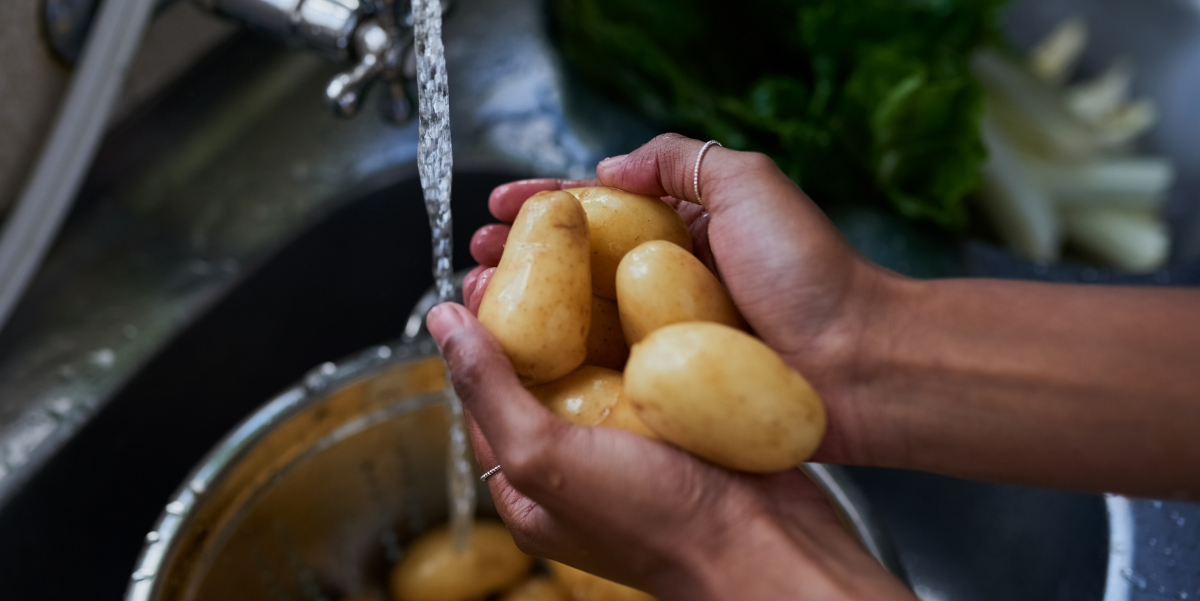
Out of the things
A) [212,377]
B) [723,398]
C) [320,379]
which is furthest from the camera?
[212,377]

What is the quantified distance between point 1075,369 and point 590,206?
40 centimetres

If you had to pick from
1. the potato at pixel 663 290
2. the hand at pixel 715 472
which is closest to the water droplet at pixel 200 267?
the hand at pixel 715 472

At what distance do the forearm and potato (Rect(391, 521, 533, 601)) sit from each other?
467mm

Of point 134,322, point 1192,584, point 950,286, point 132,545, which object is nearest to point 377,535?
point 132,545

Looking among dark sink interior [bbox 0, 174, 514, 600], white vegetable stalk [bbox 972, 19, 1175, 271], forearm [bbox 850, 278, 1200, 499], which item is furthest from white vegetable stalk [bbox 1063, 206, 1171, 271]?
dark sink interior [bbox 0, 174, 514, 600]

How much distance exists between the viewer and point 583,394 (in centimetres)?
62

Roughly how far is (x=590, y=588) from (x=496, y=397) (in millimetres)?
408

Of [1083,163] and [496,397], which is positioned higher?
[1083,163]

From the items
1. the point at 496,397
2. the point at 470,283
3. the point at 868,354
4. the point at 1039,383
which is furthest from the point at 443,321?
the point at 1039,383

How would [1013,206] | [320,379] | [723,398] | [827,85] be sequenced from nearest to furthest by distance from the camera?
[723,398] < [320,379] < [827,85] < [1013,206]

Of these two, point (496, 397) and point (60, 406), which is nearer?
point (496, 397)

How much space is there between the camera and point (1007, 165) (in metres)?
1.37

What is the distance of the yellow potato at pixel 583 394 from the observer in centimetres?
61

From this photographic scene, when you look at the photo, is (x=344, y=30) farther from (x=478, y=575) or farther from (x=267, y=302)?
(x=478, y=575)
